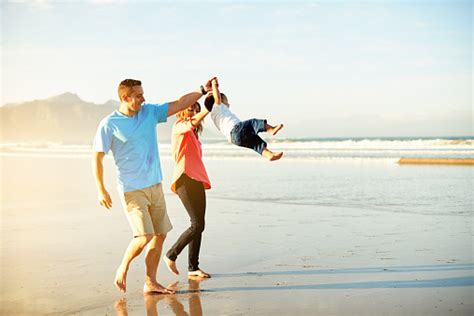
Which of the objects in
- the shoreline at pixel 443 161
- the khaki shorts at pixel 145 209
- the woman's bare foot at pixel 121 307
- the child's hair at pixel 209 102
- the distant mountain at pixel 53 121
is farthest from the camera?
the distant mountain at pixel 53 121

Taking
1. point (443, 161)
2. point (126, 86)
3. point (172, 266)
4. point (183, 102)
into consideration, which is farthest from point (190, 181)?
point (443, 161)

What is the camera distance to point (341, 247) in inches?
284

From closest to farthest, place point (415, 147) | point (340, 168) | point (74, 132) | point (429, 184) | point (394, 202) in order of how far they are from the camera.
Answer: point (394, 202)
point (429, 184)
point (340, 168)
point (415, 147)
point (74, 132)

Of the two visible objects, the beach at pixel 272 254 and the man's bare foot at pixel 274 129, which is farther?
the man's bare foot at pixel 274 129

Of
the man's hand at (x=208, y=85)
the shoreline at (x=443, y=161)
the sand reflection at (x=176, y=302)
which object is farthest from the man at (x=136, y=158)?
the shoreline at (x=443, y=161)

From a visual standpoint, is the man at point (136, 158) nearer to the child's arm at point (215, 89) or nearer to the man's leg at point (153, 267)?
the man's leg at point (153, 267)

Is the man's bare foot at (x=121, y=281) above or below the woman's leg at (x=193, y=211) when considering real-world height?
below

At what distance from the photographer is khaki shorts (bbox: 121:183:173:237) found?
5324 mm

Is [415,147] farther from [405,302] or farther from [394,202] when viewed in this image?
[405,302]

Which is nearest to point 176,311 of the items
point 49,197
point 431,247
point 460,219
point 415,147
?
point 431,247

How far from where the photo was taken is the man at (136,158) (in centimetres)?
521

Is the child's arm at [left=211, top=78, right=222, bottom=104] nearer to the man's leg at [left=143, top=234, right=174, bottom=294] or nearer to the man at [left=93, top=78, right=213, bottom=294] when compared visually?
the man at [left=93, top=78, right=213, bottom=294]

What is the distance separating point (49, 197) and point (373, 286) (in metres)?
8.75

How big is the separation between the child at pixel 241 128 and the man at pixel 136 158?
0.65m
